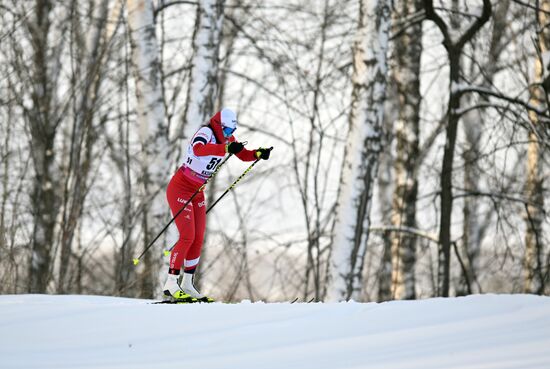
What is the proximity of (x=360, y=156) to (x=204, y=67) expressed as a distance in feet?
6.38

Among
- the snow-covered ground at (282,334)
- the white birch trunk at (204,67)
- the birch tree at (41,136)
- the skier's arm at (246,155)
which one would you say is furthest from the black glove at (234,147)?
the birch tree at (41,136)

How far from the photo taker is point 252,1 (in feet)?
40.5

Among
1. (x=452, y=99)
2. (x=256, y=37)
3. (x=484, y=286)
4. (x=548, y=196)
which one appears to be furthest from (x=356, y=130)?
(x=484, y=286)

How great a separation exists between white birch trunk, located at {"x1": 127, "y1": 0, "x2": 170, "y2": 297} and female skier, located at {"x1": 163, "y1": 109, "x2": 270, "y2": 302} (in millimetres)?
2721

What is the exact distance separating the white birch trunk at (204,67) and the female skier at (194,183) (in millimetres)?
2336

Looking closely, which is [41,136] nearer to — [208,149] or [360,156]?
[360,156]

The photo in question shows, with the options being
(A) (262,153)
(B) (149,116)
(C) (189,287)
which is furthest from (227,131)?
(B) (149,116)

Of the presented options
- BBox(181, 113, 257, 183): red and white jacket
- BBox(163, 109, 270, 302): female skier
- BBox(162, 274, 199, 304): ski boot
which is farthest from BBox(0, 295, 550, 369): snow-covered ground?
BBox(181, 113, 257, 183): red and white jacket

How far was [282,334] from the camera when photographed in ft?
16.9

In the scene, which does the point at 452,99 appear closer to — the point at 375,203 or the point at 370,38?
the point at 370,38

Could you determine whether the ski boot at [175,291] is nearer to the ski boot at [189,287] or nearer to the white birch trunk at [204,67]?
the ski boot at [189,287]

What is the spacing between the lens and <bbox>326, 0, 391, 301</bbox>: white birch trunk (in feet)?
27.3

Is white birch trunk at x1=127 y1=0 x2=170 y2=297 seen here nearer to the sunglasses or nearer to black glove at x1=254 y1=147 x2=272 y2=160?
the sunglasses

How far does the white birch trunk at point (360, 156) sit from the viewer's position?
8.31 metres
